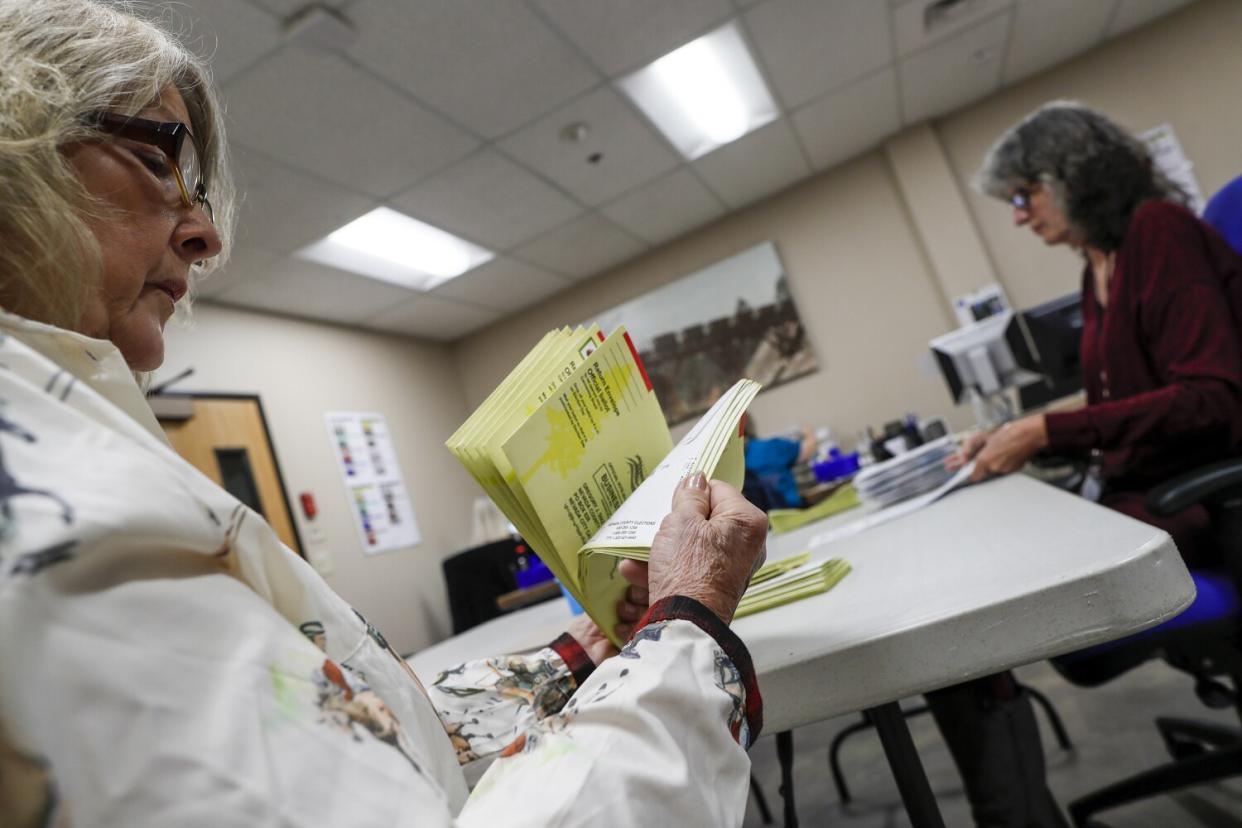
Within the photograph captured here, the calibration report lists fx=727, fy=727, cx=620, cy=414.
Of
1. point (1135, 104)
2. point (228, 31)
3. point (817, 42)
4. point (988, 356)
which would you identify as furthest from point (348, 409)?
point (1135, 104)

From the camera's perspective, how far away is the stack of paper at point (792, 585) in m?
0.81

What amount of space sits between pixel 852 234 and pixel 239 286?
3868 millimetres

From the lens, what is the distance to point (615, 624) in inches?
28.8

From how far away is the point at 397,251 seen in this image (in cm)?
421

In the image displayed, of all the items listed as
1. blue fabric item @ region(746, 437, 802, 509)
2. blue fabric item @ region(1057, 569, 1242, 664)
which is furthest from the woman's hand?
blue fabric item @ region(746, 437, 802, 509)

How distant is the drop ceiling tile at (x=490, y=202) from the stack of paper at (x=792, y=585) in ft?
10.00

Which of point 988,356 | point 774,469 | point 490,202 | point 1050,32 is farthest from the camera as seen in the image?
point 1050,32

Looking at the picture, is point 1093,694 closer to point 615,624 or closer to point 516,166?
point 615,624

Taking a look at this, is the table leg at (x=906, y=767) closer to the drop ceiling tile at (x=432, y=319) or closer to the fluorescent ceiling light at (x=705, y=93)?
the fluorescent ceiling light at (x=705, y=93)

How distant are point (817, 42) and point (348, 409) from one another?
3449 mm

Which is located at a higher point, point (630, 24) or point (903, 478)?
point (630, 24)

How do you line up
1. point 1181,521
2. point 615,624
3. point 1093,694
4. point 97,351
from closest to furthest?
point 97,351 < point 615,624 < point 1181,521 < point 1093,694

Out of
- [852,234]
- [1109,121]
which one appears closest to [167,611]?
[1109,121]

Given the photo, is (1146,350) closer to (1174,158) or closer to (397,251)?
(397,251)
